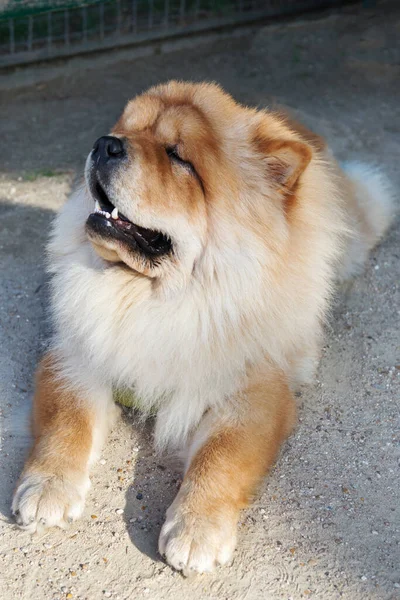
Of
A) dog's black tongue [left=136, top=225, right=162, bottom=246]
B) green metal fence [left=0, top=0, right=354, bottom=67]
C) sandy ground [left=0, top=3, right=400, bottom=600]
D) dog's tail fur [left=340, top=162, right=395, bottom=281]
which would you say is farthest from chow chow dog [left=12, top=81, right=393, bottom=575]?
green metal fence [left=0, top=0, right=354, bottom=67]

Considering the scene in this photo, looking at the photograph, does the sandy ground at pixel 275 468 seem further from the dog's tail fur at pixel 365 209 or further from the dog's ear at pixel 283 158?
the dog's ear at pixel 283 158

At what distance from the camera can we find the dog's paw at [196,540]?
235 centimetres

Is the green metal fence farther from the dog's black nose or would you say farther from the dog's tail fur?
the dog's black nose

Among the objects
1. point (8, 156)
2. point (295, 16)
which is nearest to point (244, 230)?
point (8, 156)

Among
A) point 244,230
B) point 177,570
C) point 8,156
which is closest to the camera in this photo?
point 177,570

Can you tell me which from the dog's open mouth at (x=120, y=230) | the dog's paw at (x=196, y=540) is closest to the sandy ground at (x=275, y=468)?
the dog's paw at (x=196, y=540)

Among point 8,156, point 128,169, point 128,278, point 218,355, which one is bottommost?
point 8,156

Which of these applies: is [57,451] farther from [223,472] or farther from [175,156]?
[175,156]

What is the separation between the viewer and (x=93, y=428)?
2.84 m

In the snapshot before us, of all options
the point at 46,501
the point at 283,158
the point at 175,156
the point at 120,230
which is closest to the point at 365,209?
the point at 283,158

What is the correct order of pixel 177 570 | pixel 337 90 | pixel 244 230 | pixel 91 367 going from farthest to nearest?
pixel 337 90 < pixel 91 367 < pixel 244 230 < pixel 177 570

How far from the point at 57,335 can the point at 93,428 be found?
0.41 metres

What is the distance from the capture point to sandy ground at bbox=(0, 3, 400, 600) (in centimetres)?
242

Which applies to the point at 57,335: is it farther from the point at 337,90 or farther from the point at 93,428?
the point at 337,90
